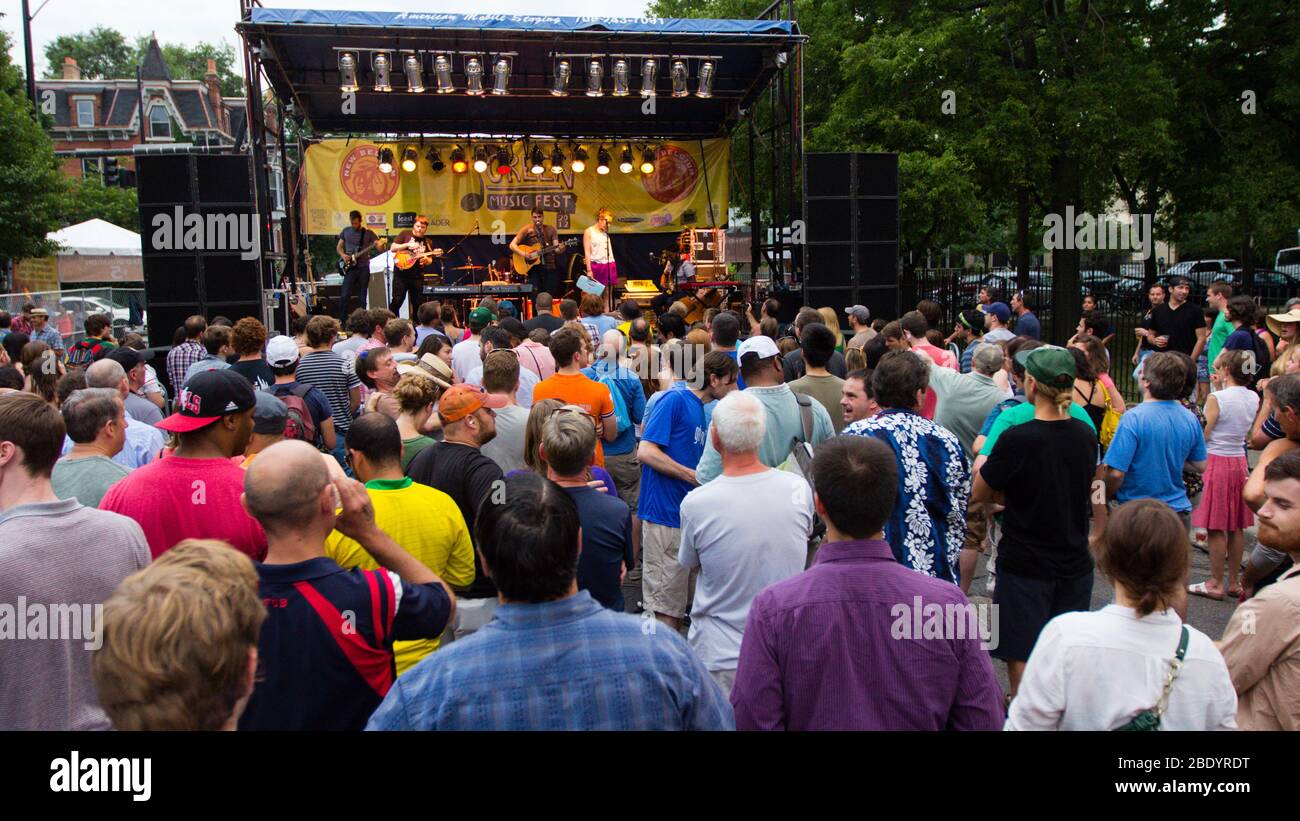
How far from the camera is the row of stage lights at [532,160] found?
17.3m

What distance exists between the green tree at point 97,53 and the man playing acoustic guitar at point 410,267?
64.0m

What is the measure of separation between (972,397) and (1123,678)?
11.6ft

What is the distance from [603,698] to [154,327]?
34.2 feet

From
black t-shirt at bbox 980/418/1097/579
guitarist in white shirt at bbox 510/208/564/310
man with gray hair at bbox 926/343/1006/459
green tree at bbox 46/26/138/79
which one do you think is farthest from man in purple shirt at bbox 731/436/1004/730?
green tree at bbox 46/26/138/79

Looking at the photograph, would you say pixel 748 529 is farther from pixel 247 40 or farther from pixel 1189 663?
pixel 247 40

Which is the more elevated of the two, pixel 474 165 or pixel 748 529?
pixel 474 165

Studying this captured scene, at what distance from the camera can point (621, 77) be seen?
44.1 ft

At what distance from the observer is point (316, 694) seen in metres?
2.25

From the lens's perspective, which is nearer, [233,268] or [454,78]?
[233,268]

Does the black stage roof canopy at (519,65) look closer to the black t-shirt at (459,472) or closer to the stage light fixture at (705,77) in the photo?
the stage light fixture at (705,77)

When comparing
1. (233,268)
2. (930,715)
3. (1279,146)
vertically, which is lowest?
(930,715)

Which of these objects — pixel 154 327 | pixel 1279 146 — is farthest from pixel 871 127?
pixel 154 327

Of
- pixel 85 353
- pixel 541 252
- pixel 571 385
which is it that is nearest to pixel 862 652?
pixel 571 385

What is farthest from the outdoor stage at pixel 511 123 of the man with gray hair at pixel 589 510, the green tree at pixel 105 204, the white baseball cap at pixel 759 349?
the green tree at pixel 105 204
